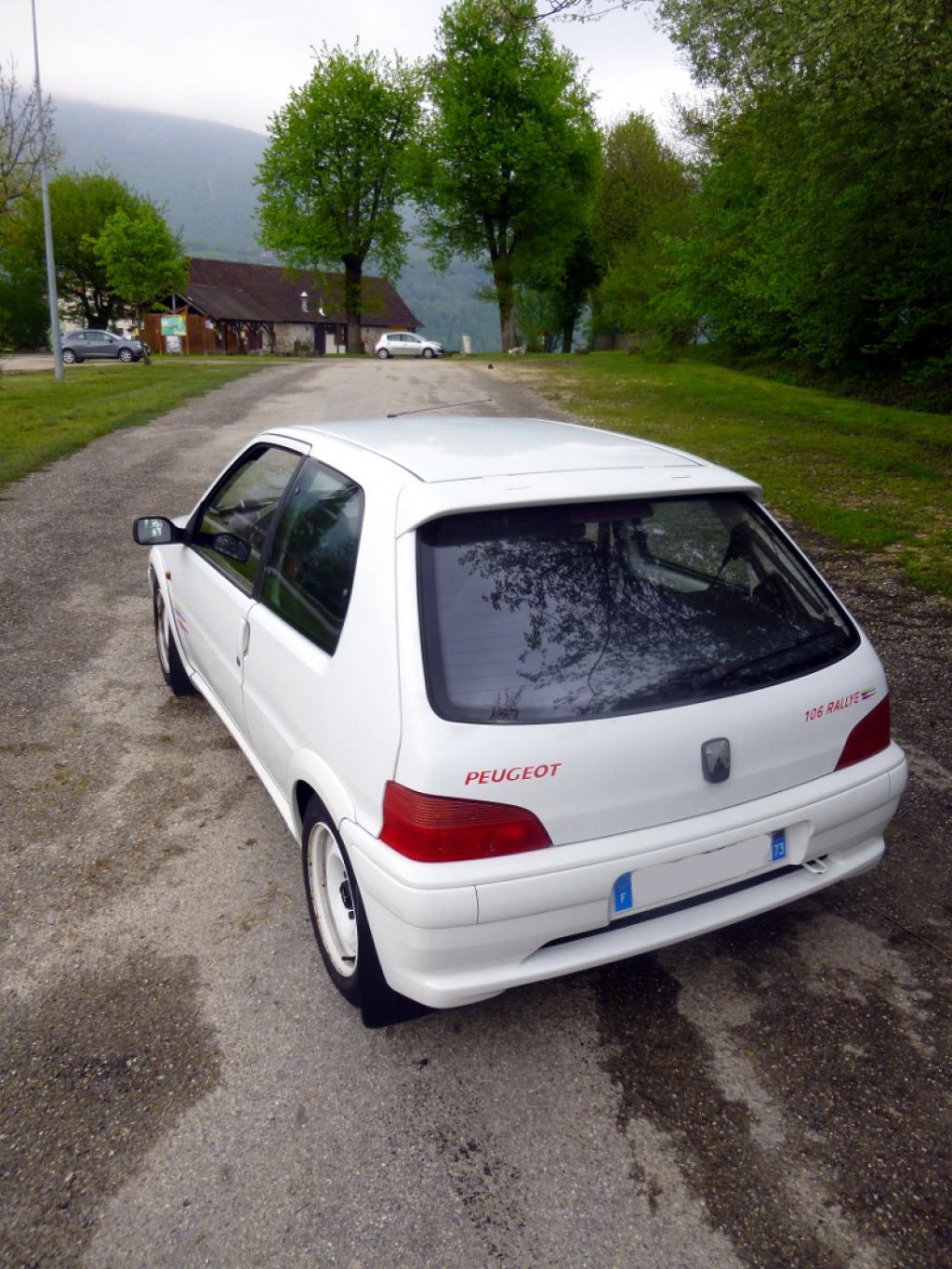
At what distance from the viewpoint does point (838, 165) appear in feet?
37.4

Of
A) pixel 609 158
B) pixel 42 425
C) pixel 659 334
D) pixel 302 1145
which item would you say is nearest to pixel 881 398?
pixel 659 334

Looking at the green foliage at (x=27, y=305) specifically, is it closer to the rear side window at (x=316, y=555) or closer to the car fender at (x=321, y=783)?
the rear side window at (x=316, y=555)

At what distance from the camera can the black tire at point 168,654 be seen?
4.98 metres

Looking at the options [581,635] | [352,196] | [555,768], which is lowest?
[555,768]

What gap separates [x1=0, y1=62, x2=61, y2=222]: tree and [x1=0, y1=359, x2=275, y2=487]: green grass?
3.78m

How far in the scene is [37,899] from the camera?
133 inches

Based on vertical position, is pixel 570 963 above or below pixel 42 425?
below

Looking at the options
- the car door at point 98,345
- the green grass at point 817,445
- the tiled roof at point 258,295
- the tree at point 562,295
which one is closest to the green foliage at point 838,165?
the green grass at point 817,445

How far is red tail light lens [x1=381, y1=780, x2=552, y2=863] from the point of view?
2277mm

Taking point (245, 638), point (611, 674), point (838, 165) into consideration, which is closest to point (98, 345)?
point (838, 165)

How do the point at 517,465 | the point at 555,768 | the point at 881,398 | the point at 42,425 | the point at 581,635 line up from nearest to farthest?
the point at 555,768
the point at 581,635
the point at 517,465
the point at 42,425
the point at 881,398

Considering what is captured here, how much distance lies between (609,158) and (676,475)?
56.9 m

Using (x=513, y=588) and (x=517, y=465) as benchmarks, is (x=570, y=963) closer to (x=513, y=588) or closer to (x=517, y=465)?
(x=513, y=588)

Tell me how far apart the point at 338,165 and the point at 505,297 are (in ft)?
38.9
